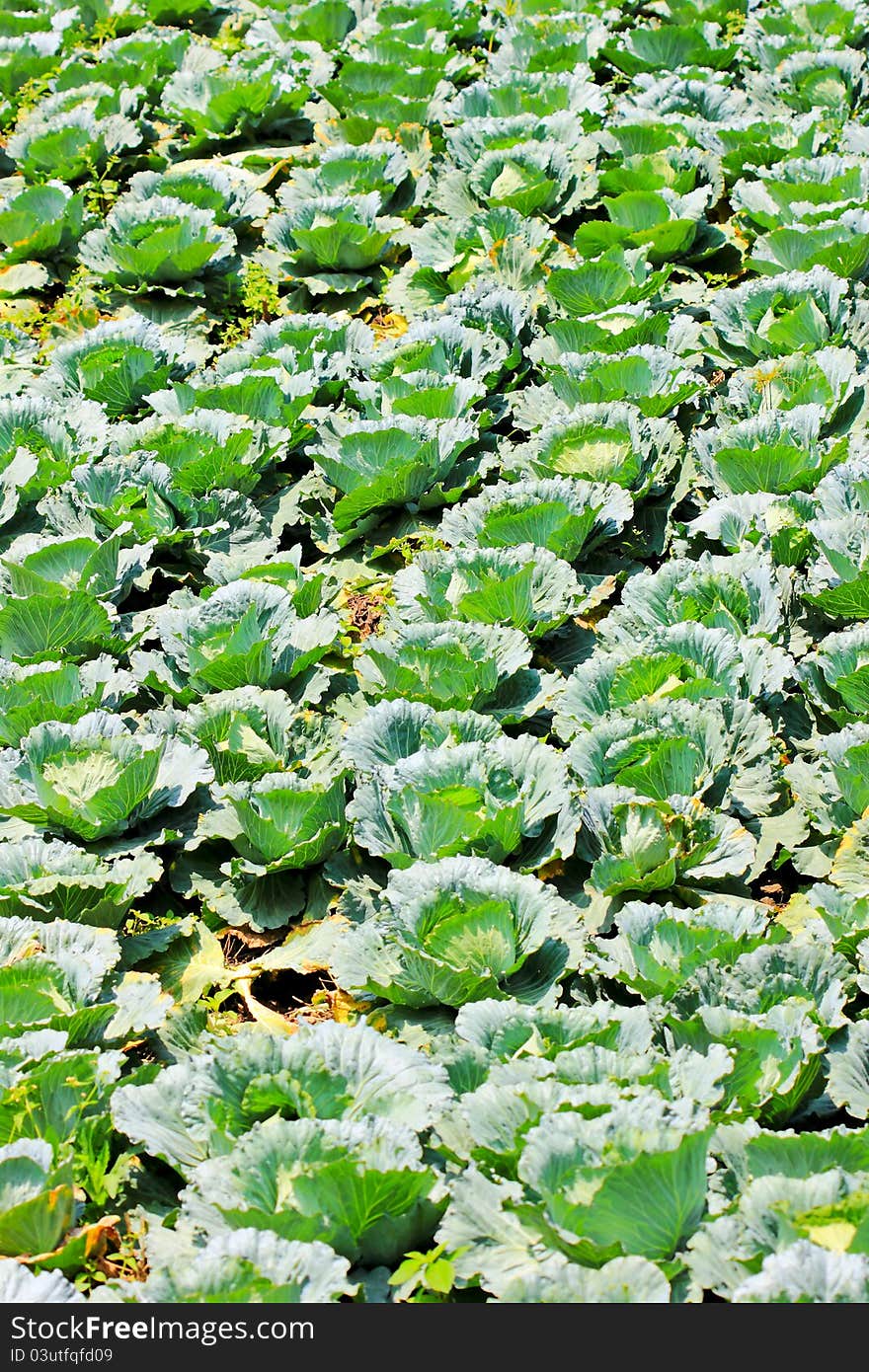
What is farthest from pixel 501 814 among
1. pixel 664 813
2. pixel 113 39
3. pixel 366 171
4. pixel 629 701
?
pixel 113 39

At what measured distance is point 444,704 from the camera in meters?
4.05

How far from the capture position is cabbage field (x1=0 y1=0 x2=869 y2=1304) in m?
2.72

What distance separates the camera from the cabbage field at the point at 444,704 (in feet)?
8.93

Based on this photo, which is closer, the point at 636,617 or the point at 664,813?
the point at 664,813

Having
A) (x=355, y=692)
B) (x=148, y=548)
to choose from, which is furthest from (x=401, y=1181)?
(x=148, y=548)

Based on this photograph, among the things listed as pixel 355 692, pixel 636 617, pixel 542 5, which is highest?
pixel 542 5

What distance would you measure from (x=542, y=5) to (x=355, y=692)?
6.91 m

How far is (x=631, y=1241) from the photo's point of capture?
8.48 ft

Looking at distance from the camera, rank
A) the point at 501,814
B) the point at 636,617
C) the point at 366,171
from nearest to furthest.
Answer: the point at 501,814, the point at 636,617, the point at 366,171

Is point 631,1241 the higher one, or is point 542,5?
point 542,5

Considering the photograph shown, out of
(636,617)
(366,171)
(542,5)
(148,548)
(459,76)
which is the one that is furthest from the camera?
(542,5)

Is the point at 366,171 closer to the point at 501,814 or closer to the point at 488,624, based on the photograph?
the point at 488,624

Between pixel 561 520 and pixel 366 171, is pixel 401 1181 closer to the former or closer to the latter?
pixel 561 520

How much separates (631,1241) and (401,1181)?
436 millimetres
